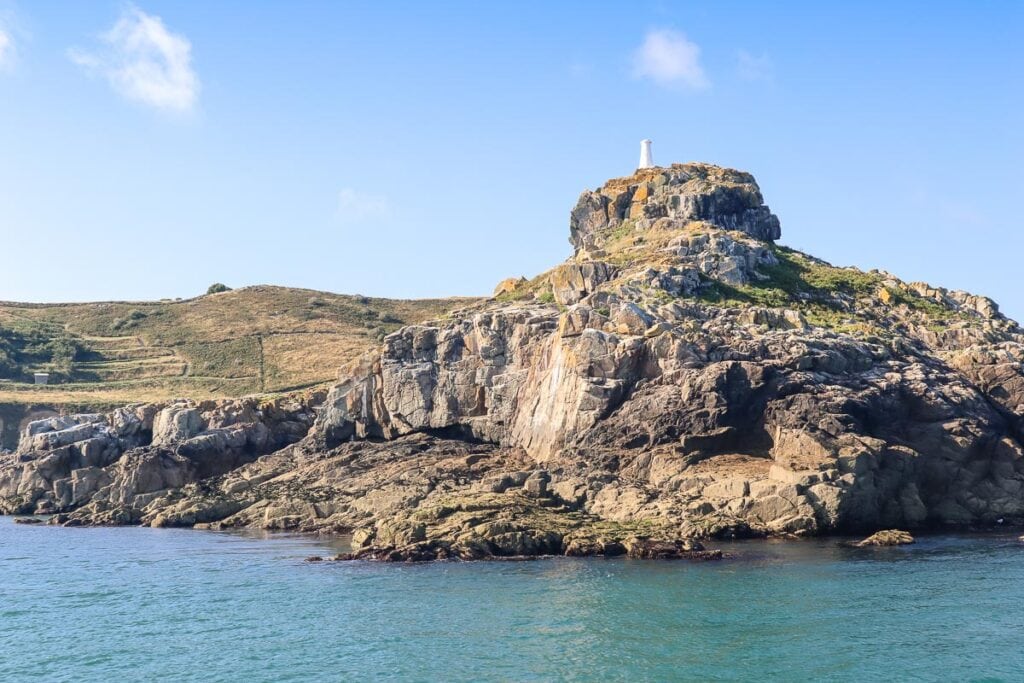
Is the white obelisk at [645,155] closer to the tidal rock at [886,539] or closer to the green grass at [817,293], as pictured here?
the green grass at [817,293]

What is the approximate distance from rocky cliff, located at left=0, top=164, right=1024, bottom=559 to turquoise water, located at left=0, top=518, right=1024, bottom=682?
14.3 ft

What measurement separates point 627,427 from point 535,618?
24202mm

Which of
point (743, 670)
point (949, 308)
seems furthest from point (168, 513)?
point (949, 308)

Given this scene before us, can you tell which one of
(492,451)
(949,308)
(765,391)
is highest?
(949,308)

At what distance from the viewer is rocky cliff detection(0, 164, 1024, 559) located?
181ft

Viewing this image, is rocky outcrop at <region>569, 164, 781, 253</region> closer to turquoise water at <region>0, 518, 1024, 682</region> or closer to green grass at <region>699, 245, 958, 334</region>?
green grass at <region>699, 245, 958, 334</region>

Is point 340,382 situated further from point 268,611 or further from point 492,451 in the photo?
point 268,611

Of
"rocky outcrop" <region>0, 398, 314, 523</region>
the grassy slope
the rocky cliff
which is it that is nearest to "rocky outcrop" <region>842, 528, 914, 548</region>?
the rocky cliff

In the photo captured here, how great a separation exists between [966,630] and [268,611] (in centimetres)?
2655

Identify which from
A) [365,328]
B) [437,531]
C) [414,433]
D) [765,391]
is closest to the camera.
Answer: [437,531]

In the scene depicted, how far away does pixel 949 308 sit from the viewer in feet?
258

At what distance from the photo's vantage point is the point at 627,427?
61.6 metres

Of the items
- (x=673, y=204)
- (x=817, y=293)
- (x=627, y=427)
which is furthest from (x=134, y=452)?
(x=817, y=293)

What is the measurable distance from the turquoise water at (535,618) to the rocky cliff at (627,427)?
4.35 meters
